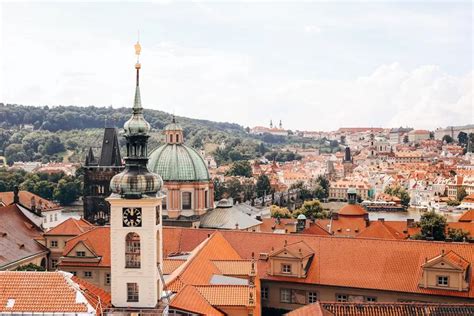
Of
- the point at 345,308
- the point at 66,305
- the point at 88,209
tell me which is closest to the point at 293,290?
the point at 345,308

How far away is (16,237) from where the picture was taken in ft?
186

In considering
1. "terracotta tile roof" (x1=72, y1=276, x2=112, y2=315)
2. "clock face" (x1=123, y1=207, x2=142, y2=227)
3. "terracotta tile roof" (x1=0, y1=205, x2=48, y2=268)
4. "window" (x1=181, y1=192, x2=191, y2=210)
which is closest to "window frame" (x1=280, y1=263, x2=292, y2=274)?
"terracotta tile roof" (x1=72, y1=276, x2=112, y2=315)

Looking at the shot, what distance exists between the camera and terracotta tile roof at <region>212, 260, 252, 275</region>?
40.4 meters

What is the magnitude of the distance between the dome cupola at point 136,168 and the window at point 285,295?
1729 centimetres

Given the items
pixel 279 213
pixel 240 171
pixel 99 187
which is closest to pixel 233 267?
pixel 99 187

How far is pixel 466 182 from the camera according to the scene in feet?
505

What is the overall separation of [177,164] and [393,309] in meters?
39.6

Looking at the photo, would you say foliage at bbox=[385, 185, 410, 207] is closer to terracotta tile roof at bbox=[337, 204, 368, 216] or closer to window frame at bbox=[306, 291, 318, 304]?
terracotta tile roof at bbox=[337, 204, 368, 216]

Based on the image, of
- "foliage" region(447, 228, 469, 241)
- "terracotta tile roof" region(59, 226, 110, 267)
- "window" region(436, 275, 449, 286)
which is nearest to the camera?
"window" region(436, 275, 449, 286)

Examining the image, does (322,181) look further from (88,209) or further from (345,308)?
(345,308)

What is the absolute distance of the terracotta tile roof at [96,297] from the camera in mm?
29562

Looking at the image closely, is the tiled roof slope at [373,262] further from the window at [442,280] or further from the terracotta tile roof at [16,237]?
the terracotta tile roof at [16,237]

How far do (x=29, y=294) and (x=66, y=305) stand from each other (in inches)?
76.1

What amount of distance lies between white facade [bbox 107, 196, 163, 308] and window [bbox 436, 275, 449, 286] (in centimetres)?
1924
